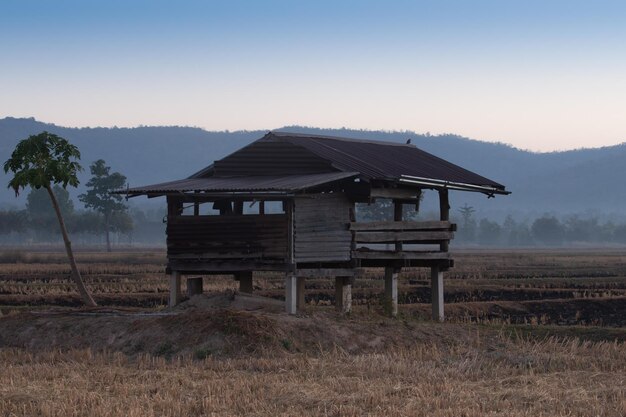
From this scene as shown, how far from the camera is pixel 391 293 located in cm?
3094

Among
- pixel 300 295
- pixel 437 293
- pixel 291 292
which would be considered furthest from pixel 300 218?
pixel 437 293

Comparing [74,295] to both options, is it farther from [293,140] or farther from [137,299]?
[293,140]

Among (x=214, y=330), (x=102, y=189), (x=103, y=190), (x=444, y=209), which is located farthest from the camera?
(x=102, y=189)

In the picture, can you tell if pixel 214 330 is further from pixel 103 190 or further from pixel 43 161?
pixel 103 190

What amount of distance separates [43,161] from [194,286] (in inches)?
248

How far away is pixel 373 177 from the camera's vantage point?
2739 cm

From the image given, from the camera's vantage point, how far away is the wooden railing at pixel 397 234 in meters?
29.0

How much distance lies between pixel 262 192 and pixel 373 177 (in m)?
3.09

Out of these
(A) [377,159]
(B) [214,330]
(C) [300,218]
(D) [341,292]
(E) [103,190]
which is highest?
(E) [103,190]

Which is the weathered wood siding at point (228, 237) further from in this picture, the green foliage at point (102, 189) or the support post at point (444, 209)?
the green foliage at point (102, 189)

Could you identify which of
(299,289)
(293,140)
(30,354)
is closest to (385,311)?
(299,289)

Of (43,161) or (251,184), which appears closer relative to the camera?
(251,184)

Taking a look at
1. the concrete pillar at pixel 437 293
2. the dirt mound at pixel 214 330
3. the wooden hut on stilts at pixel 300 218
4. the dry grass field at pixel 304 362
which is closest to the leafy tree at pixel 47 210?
the concrete pillar at pixel 437 293

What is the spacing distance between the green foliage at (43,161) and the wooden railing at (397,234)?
28.6ft
